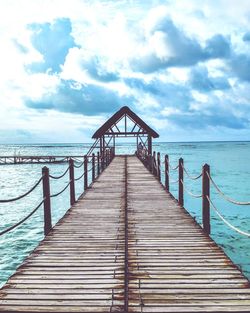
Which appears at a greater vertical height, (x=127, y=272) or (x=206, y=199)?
(x=206, y=199)

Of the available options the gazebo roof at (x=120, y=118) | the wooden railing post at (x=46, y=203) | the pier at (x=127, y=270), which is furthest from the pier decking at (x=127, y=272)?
the gazebo roof at (x=120, y=118)

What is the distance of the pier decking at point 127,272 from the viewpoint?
4.23 metres

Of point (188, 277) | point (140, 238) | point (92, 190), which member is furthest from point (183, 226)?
point (92, 190)

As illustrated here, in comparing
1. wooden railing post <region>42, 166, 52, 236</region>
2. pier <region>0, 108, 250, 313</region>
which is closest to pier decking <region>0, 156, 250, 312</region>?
pier <region>0, 108, 250, 313</region>

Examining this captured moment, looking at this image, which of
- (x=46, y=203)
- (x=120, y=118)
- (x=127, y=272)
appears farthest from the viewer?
(x=120, y=118)

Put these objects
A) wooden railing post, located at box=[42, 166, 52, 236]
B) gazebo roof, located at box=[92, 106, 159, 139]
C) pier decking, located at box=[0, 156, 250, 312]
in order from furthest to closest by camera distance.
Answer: gazebo roof, located at box=[92, 106, 159, 139]
wooden railing post, located at box=[42, 166, 52, 236]
pier decking, located at box=[0, 156, 250, 312]

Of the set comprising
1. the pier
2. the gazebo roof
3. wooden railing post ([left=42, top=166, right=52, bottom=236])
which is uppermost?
the gazebo roof

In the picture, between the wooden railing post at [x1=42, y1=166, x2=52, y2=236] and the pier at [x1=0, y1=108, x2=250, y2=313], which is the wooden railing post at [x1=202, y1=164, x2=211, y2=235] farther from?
the wooden railing post at [x1=42, y1=166, x2=52, y2=236]

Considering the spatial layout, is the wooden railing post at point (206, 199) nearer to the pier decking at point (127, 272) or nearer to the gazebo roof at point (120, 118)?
the pier decking at point (127, 272)

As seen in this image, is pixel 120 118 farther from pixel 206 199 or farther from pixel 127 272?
pixel 127 272

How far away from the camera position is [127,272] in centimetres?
523

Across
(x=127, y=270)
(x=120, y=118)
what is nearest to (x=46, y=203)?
(x=127, y=270)

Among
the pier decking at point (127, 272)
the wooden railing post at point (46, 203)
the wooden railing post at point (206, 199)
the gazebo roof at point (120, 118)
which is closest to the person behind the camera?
the pier decking at point (127, 272)

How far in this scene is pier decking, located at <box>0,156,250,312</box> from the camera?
167 inches
